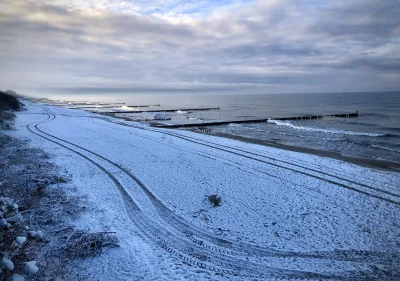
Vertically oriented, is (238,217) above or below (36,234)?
below

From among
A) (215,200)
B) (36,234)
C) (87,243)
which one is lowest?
(215,200)

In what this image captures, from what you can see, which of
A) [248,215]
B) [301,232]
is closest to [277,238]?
[301,232]

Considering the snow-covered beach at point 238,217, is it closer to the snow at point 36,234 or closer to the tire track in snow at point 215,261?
the tire track in snow at point 215,261

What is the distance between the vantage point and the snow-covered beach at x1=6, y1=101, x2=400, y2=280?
7.78m

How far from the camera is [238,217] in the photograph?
1109cm

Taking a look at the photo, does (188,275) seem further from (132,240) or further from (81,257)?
(81,257)

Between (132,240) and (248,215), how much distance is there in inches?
193

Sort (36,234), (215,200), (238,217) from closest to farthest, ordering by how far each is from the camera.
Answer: (36,234)
(238,217)
(215,200)

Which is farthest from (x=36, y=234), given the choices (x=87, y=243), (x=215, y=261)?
(x=215, y=261)

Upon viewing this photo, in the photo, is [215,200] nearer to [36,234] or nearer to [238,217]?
[238,217]

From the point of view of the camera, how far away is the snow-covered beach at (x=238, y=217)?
7777 mm

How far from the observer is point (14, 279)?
15.7 feet

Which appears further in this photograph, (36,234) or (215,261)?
(215,261)

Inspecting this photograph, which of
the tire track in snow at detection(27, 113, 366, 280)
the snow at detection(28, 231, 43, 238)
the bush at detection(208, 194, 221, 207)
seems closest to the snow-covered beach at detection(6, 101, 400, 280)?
the tire track in snow at detection(27, 113, 366, 280)
